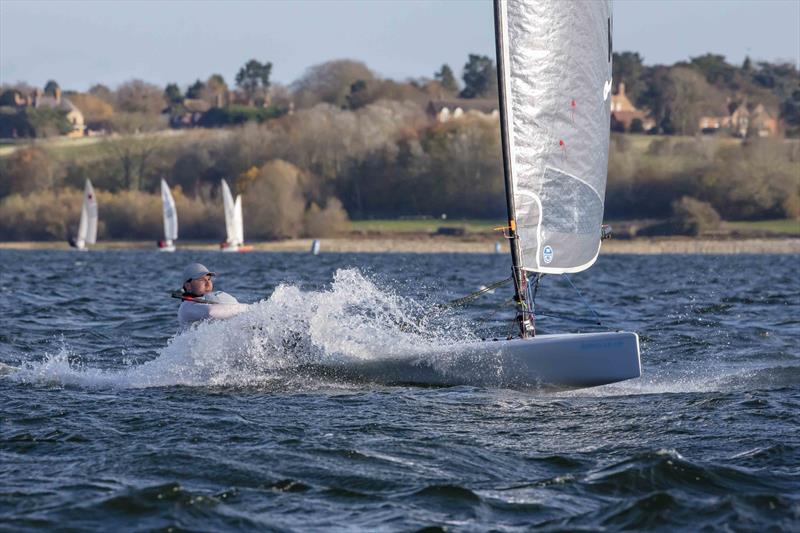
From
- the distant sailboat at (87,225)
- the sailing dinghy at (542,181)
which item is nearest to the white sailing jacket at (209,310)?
the sailing dinghy at (542,181)

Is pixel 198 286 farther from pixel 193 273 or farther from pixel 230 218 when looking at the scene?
pixel 230 218

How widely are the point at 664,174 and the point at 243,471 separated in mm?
90238

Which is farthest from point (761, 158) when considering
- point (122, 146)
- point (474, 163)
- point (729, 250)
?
point (122, 146)

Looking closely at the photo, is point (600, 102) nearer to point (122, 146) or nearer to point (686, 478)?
point (686, 478)

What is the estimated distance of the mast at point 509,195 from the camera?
475 inches

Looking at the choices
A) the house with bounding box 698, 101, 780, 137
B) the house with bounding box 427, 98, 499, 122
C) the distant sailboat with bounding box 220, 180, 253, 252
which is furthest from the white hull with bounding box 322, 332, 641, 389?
the house with bounding box 427, 98, 499, 122

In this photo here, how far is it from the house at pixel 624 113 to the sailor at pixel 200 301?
110436 millimetres

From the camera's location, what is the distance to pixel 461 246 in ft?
273

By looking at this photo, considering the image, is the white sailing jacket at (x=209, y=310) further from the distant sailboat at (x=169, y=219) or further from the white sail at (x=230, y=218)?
the white sail at (x=230, y=218)

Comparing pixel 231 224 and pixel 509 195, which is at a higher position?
pixel 509 195

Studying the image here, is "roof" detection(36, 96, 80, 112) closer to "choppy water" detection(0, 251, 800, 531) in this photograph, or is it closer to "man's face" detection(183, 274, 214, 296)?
"choppy water" detection(0, 251, 800, 531)

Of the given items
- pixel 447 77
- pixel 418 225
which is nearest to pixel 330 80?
pixel 447 77

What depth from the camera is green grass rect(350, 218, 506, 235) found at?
3494 inches

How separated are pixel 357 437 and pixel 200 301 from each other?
398 cm
